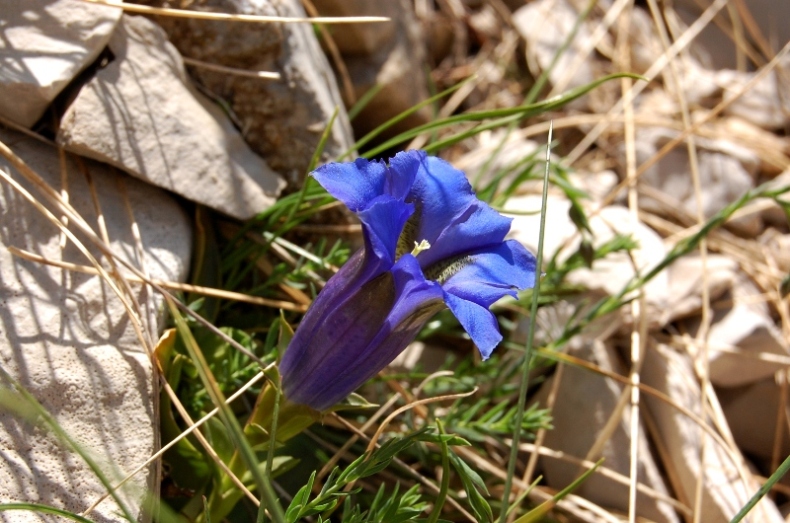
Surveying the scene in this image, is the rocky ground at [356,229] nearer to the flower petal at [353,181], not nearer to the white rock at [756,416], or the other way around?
the white rock at [756,416]

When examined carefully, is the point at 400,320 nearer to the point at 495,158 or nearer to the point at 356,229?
the point at 356,229

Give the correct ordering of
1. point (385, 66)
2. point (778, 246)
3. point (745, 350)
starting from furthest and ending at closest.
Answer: point (778, 246) < point (385, 66) < point (745, 350)

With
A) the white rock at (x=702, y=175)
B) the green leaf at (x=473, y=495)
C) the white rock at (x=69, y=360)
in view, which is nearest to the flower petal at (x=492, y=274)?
the green leaf at (x=473, y=495)

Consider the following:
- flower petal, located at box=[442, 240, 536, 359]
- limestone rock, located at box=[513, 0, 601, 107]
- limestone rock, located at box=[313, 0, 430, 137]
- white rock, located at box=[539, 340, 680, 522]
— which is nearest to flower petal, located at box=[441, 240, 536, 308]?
flower petal, located at box=[442, 240, 536, 359]

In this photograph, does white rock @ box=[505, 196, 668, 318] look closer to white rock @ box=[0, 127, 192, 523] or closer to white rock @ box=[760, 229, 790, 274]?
white rock @ box=[760, 229, 790, 274]

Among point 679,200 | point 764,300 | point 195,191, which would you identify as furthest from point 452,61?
point 195,191

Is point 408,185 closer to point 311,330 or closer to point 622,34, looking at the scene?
point 311,330

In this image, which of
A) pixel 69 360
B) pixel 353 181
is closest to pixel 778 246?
pixel 353 181
